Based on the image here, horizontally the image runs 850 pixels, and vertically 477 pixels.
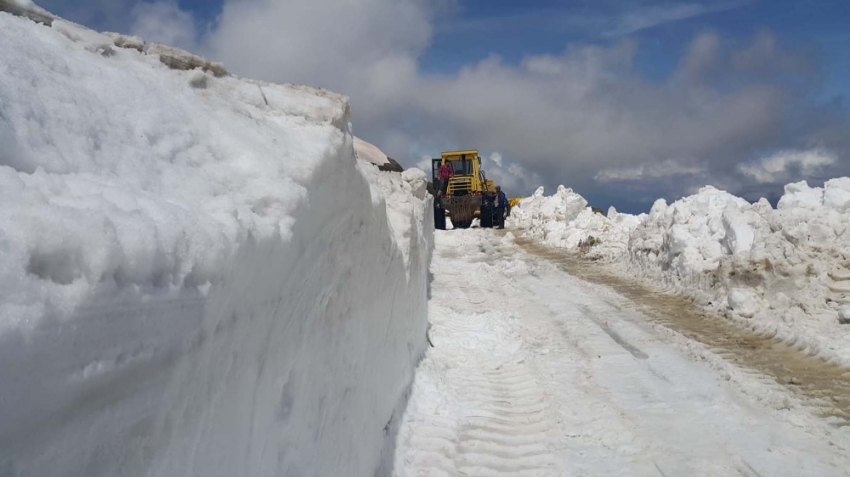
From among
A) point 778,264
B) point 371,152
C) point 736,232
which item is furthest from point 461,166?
point 778,264

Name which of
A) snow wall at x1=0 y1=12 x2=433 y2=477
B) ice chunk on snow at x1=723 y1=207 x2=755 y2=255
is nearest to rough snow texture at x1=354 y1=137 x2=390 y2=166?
ice chunk on snow at x1=723 y1=207 x2=755 y2=255

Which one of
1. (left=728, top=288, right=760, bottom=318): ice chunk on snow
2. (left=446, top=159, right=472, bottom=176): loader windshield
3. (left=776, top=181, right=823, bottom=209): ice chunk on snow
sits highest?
(left=446, top=159, right=472, bottom=176): loader windshield

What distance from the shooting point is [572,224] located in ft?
57.5

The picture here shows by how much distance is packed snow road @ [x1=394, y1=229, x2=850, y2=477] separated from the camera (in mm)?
3855

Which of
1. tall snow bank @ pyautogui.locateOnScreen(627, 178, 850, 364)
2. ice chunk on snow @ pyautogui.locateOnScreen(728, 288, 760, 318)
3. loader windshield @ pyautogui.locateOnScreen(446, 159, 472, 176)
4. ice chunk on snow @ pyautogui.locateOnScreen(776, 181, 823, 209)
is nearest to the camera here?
tall snow bank @ pyautogui.locateOnScreen(627, 178, 850, 364)

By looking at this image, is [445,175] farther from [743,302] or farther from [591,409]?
[591,409]

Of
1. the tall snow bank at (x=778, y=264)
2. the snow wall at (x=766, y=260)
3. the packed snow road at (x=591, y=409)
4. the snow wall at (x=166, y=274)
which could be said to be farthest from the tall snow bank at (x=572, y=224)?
the snow wall at (x=166, y=274)

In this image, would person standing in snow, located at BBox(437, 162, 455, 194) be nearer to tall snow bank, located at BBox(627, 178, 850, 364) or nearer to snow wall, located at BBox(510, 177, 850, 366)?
snow wall, located at BBox(510, 177, 850, 366)

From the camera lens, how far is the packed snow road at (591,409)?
3.86 metres

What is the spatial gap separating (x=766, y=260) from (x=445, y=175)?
16701 mm

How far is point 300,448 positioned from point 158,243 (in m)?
1.24

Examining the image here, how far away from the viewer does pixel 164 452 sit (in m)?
1.47

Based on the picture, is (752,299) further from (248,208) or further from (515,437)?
(248,208)

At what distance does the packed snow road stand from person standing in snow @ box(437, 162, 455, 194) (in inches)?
623
